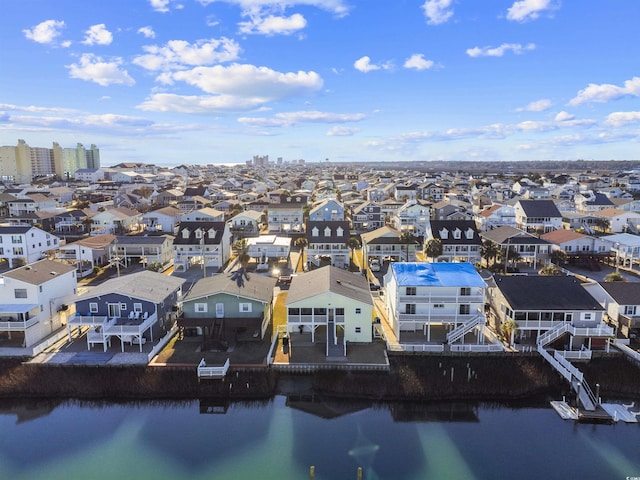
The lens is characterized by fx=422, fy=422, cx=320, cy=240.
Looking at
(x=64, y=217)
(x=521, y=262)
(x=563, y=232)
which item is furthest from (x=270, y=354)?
(x=64, y=217)

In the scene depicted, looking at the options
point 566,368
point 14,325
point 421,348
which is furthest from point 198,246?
point 566,368

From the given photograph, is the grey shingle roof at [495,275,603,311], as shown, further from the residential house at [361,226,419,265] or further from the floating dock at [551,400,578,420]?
the residential house at [361,226,419,265]

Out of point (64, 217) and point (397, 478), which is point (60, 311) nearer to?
point (397, 478)

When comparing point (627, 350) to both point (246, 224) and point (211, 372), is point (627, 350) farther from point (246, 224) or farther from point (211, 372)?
point (246, 224)

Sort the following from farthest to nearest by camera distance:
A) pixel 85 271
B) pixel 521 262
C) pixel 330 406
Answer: pixel 521 262 < pixel 85 271 < pixel 330 406

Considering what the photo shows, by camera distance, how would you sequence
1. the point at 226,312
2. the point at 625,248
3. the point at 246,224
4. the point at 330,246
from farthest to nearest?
1. the point at 246,224
2. the point at 330,246
3. the point at 625,248
4. the point at 226,312

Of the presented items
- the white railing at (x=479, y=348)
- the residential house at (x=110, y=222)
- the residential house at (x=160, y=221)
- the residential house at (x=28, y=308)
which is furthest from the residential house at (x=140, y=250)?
the white railing at (x=479, y=348)
